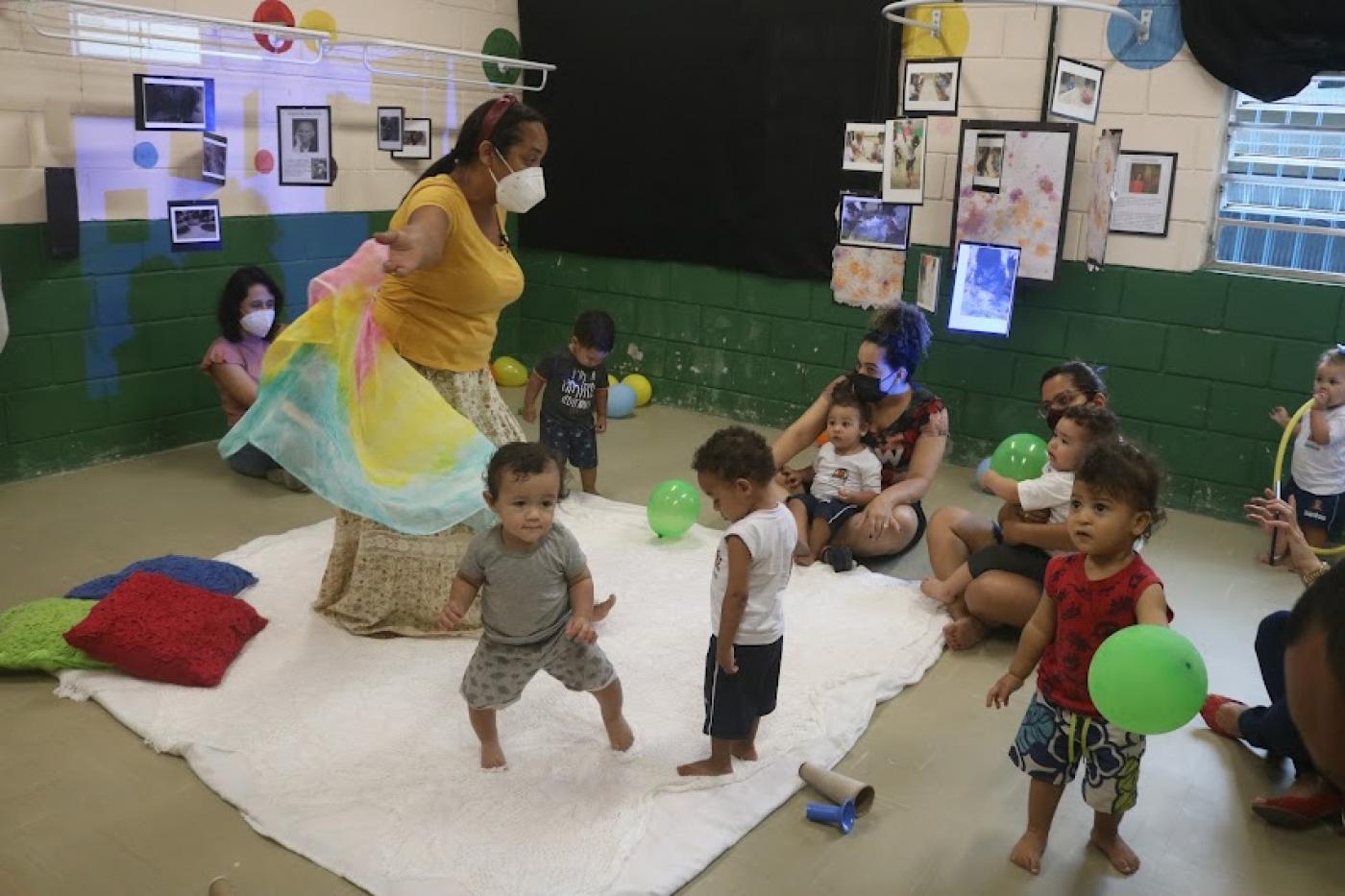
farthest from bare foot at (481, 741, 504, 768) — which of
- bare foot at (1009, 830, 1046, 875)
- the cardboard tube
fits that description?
bare foot at (1009, 830, 1046, 875)

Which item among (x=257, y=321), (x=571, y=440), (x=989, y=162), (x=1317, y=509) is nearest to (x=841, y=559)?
(x=571, y=440)

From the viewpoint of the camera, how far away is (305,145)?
547 centimetres

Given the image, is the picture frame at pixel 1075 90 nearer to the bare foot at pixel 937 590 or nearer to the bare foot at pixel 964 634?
the bare foot at pixel 937 590

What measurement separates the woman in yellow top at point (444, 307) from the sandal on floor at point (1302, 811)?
2.16 metres

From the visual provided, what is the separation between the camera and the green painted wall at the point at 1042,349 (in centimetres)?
458

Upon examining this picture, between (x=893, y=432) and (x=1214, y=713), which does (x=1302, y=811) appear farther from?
(x=893, y=432)

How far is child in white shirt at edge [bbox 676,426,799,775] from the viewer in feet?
7.95

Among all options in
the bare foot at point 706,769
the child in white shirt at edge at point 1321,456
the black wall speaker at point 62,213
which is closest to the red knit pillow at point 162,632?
the bare foot at point 706,769

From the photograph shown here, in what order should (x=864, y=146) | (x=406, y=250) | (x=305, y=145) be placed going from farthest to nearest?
1. (x=305, y=145)
2. (x=864, y=146)
3. (x=406, y=250)

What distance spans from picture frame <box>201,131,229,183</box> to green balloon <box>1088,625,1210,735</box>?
4360mm

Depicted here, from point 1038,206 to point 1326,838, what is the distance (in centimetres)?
296

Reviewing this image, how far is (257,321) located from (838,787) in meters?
3.48

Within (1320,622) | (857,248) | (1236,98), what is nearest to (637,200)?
(857,248)

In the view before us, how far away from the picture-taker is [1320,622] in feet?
2.68
